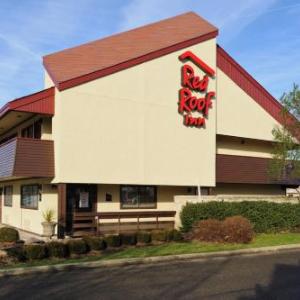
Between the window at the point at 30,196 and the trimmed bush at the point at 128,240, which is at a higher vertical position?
the window at the point at 30,196

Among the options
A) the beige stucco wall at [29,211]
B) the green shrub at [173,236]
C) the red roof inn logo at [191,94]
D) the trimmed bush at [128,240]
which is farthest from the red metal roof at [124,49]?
the green shrub at [173,236]

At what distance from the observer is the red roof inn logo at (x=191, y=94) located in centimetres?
2452

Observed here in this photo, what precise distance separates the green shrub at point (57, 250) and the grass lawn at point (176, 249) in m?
0.46

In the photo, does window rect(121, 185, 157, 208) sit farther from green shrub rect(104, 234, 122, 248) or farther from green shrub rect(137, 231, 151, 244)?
green shrub rect(104, 234, 122, 248)

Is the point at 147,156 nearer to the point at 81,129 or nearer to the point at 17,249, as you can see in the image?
the point at 81,129

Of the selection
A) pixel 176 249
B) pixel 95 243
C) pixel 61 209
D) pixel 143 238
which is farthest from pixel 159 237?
pixel 61 209

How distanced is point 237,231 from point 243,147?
1236cm

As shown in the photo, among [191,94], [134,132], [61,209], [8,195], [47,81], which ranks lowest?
[61,209]

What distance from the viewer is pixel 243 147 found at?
2978cm

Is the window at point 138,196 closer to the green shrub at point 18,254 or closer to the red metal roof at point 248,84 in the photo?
the red metal roof at point 248,84

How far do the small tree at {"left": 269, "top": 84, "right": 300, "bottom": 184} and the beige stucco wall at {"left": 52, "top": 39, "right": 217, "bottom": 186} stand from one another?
124 inches

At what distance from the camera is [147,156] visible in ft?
76.4

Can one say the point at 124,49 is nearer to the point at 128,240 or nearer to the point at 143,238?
the point at 143,238

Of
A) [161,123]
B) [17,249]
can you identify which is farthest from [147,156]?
[17,249]
